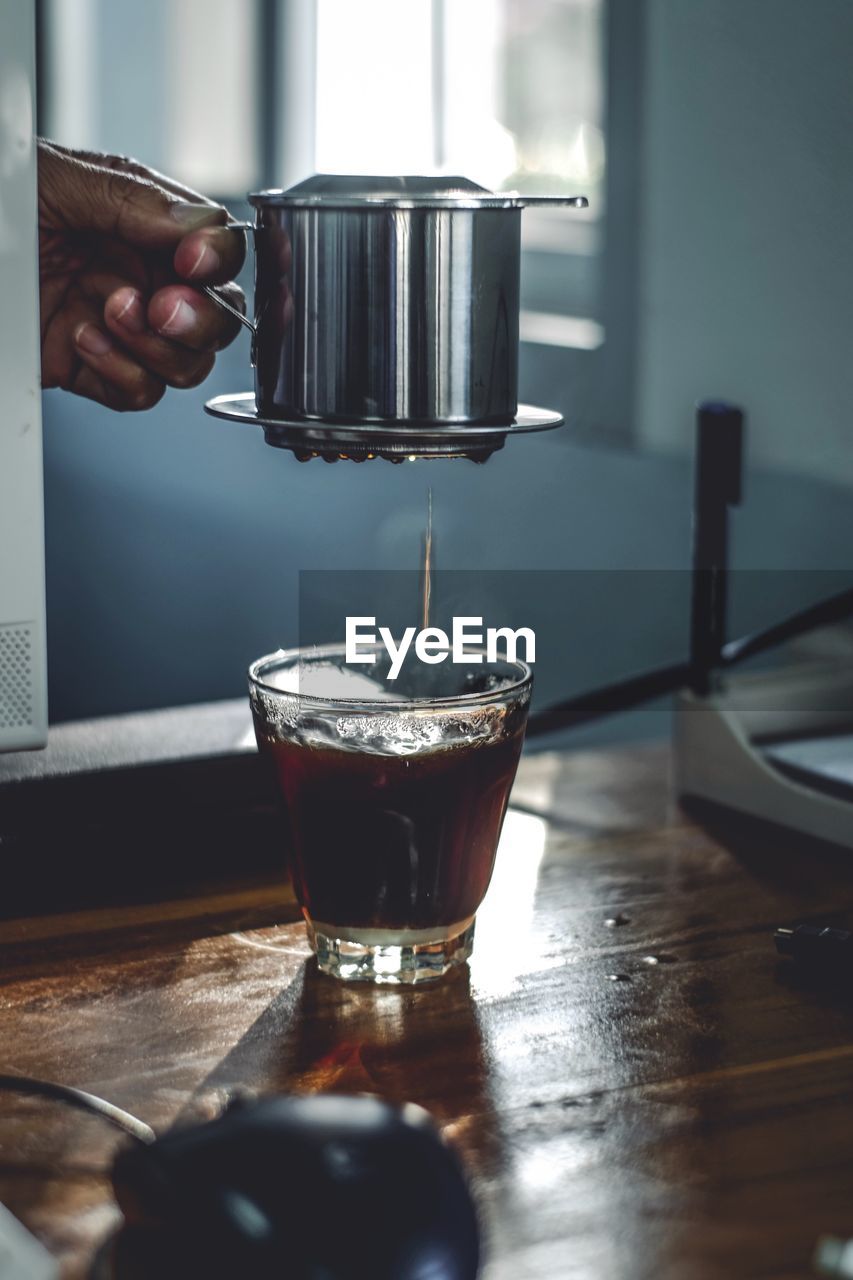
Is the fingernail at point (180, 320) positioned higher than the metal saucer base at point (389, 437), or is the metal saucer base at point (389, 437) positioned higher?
the fingernail at point (180, 320)

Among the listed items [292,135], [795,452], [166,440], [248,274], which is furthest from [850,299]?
[292,135]

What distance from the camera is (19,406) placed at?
594mm

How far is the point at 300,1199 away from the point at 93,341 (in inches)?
19.6

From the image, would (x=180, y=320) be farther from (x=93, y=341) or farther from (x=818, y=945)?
(x=818, y=945)

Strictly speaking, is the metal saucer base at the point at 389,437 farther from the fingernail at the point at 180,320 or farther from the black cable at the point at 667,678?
the black cable at the point at 667,678

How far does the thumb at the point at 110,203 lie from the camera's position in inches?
27.6

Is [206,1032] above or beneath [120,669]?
above

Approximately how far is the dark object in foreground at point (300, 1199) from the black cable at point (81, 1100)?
0.07 meters

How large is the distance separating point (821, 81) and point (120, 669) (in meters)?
1.58

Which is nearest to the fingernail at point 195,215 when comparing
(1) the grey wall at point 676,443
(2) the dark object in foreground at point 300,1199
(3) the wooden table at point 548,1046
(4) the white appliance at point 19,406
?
(4) the white appliance at point 19,406

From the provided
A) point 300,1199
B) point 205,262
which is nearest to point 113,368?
point 205,262

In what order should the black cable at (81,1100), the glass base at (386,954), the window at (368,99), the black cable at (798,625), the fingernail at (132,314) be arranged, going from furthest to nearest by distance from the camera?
1. the window at (368,99)
2. the black cable at (798,625)
3. the fingernail at (132,314)
4. the glass base at (386,954)
5. the black cable at (81,1100)

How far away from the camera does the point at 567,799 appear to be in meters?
0.87

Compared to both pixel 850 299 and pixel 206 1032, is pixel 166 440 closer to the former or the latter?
pixel 850 299
